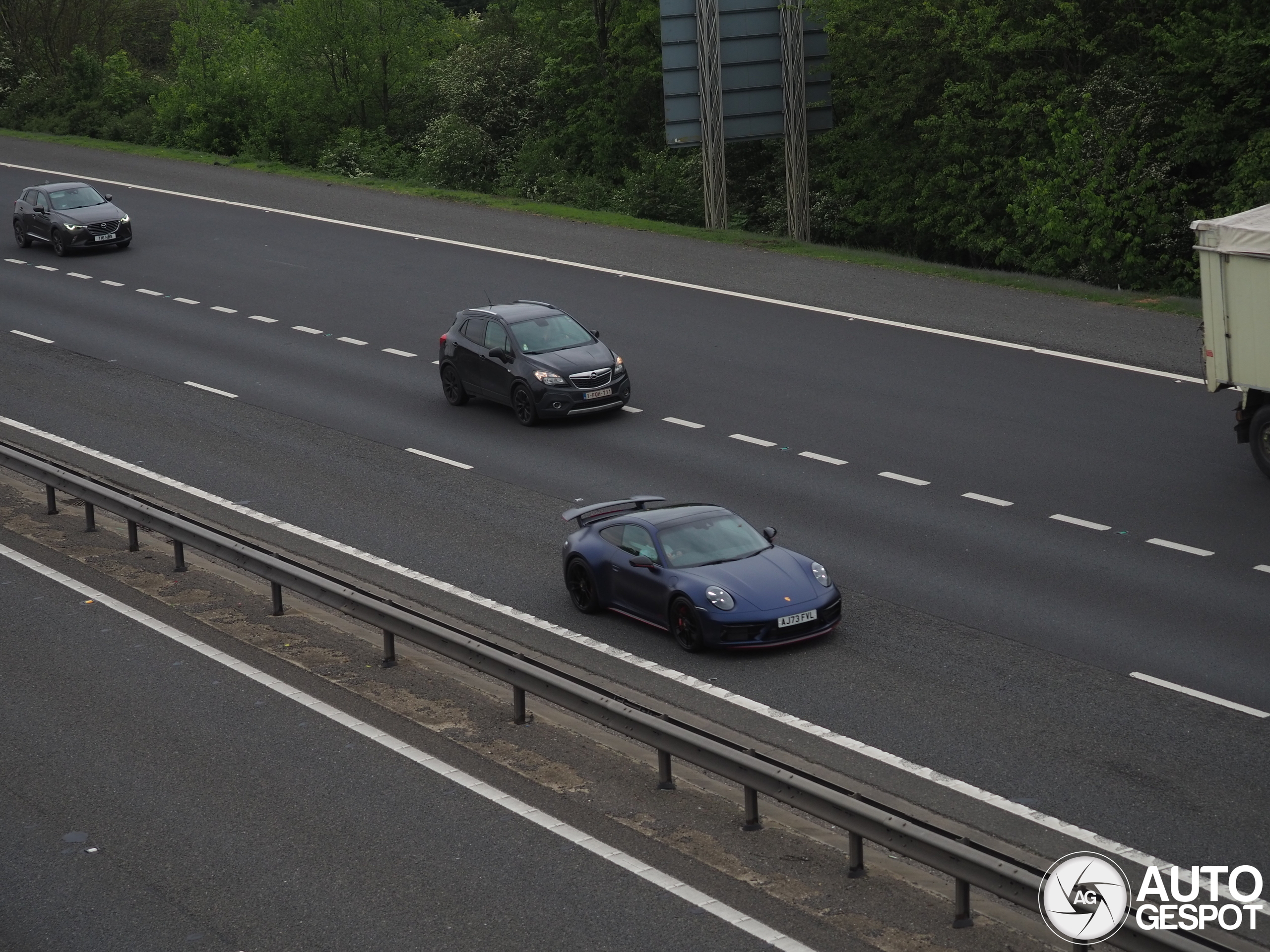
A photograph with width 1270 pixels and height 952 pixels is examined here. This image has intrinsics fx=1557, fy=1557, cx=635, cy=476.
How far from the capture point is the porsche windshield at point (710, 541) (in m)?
15.0

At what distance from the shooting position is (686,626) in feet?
47.7

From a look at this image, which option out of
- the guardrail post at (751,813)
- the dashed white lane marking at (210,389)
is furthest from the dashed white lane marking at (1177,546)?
the dashed white lane marking at (210,389)

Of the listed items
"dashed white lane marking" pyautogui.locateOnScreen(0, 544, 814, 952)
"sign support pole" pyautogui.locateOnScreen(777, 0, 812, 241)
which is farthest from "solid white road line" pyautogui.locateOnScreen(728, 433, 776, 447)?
"sign support pole" pyautogui.locateOnScreen(777, 0, 812, 241)

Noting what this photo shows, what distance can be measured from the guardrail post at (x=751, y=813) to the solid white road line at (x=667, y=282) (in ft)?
48.7

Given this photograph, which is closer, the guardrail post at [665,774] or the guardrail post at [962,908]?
the guardrail post at [962,908]

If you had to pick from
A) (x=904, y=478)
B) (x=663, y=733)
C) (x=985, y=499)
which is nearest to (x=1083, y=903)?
(x=663, y=733)

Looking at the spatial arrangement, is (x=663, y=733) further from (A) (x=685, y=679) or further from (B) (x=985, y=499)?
(B) (x=985, y=499)

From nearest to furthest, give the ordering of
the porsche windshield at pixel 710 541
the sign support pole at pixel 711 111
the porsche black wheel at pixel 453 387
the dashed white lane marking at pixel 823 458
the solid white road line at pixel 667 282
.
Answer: the porsche windshield at pixel 710 541, the dashed white lane marking at pixel 823 458, the porsche black wheel at pixel 453 387, the solid white road line at pixel 667 282, the sign support pole at pixel 711 111

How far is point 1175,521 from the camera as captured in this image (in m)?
17.5

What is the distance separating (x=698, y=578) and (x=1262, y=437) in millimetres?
8438

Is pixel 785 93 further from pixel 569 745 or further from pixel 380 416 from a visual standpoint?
pixel 569 745

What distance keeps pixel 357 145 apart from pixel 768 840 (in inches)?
1734

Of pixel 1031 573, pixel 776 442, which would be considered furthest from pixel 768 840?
pixel 776 442

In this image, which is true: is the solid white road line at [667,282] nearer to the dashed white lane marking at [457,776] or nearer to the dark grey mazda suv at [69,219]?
the dark grey mazda suv at [69,219]
